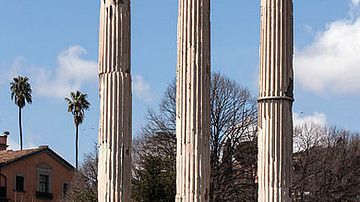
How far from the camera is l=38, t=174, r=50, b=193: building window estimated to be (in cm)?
6950

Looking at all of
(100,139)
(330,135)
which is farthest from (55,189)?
(100,139)

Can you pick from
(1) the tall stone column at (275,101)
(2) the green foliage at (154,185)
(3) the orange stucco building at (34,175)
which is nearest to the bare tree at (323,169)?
(2) the green foliage at (154,185)

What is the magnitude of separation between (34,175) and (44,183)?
183 centimetres

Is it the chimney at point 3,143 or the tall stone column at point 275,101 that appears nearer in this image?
the tall stone column at point 275,101

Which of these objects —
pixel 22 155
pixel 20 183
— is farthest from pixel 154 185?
pixel 20 183

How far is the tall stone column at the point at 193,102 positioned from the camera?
22844mm

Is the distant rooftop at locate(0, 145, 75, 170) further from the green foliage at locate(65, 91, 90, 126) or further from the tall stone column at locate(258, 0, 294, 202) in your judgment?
the tall stone column at locate(258, 0, 294, 202)

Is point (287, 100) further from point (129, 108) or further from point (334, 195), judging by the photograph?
point (334, 195)

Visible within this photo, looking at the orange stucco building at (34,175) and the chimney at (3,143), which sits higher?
the chimney at (3,143)

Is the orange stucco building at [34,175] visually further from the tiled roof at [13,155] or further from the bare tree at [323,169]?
the bare tree at [323,169]

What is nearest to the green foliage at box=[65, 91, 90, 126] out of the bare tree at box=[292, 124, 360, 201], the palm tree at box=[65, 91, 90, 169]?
the palm tree at box=[65, 91, 90, 169]

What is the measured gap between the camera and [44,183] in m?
70.1

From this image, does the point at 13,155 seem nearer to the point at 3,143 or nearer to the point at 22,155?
the point at 22,155

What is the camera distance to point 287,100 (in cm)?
2288
